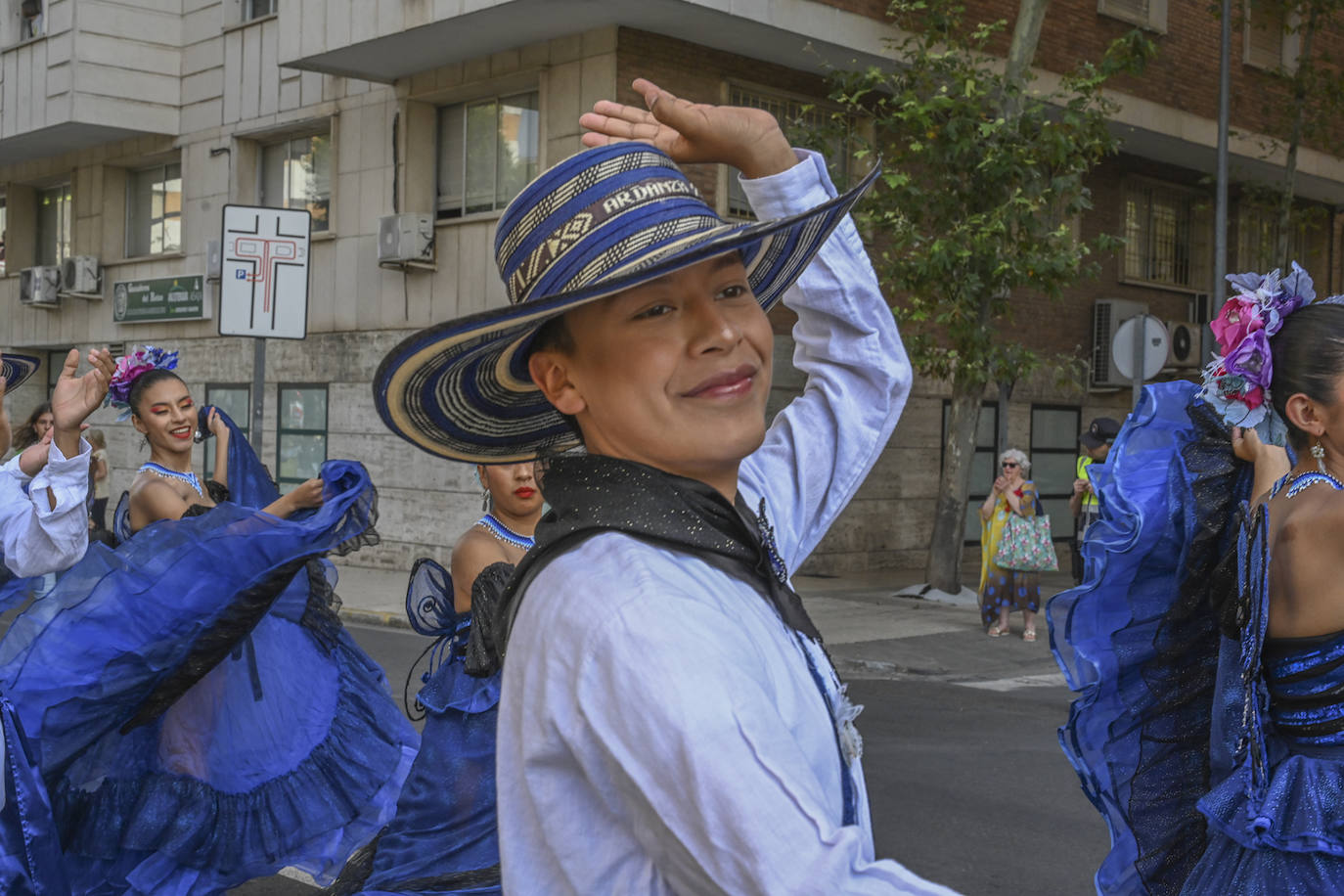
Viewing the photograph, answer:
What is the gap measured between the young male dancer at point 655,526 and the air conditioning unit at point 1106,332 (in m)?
17.8

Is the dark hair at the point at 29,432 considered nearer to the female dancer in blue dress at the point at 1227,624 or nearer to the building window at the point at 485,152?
the building window at the point at 485,152

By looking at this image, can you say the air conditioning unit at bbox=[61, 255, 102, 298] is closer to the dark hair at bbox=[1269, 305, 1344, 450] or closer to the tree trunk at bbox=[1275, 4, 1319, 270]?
the tree trunk at bbox=[1275, 4, 1319, 270]

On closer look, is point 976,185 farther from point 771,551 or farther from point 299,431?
point 771,551

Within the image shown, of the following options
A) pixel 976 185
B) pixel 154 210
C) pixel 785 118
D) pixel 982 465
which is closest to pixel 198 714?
pixel 976 185

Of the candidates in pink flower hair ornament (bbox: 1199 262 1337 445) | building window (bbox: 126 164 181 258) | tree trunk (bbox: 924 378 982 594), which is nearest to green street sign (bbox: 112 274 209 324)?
building window (bbox: 126 164 181 258)

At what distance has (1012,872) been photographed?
567 centimetres

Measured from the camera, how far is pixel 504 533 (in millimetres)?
4898

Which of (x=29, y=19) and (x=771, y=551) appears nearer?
(x=771, y=551)

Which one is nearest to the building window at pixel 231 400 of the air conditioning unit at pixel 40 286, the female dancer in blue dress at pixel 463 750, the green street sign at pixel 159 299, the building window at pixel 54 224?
the green street sign at pixel 159 299

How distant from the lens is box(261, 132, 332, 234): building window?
18203mm

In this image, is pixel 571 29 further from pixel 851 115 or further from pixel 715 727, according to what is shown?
pixel 715 727

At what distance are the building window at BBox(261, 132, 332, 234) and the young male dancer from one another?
54.5 feet

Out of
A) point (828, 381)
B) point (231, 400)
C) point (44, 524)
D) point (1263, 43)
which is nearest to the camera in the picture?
point (828, 381)

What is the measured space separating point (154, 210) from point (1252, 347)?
19.5 metres
